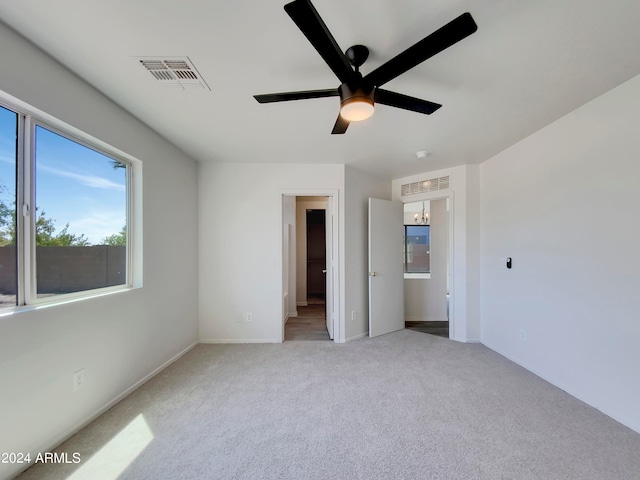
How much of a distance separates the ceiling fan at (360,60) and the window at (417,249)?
340cm

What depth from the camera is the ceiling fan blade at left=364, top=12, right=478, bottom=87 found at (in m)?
1.00

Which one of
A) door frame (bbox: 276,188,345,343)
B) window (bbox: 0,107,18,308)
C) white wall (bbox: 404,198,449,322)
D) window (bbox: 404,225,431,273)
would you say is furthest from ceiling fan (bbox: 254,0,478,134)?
window (bbox: 404,225,431,273)

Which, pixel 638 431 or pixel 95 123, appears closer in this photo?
pixel 638 431

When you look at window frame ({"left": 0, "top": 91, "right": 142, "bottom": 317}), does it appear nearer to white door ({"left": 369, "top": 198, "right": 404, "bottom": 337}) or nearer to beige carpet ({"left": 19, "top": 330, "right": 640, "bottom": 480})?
beige carpet ({"left": 19, "top": 330, "right": 640, "bottom": 480})

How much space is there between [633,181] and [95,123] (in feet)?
12.7

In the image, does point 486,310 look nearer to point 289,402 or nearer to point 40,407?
point 289,402

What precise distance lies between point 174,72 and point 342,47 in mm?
1083

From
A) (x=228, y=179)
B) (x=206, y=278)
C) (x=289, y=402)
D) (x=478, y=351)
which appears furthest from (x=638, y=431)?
(x=228, y=179)

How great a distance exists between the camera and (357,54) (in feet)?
4.66

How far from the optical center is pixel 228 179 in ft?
11.1

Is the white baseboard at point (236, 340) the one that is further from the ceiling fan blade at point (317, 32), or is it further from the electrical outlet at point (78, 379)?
the ceiling fan blade at point (317, 32)

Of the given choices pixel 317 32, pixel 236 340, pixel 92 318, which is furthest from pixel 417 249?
pixel 92 318

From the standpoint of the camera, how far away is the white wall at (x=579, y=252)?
70.5 inches

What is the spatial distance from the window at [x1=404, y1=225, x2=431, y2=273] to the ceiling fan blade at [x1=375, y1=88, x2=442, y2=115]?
334cm
